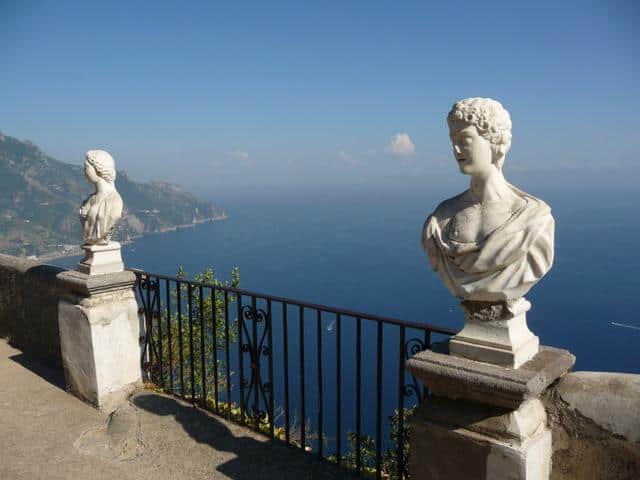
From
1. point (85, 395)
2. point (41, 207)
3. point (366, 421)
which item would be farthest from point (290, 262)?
point (85, 395)

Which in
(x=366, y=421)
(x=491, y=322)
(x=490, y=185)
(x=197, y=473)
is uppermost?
(x=490, y=185)

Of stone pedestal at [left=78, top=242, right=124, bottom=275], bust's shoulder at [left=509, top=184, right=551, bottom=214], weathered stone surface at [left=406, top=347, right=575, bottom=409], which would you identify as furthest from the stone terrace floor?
bust's shoulder at [left=509, top=184, right=551, bottom=214]

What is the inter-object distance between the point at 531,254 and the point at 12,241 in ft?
335

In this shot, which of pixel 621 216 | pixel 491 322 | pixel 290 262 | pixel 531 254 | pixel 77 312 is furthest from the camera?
pixel 621 216

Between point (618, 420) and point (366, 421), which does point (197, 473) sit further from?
point (366, 421)

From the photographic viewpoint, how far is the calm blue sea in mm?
51219

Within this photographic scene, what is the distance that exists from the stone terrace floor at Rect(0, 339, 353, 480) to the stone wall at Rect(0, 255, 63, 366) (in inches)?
39.2

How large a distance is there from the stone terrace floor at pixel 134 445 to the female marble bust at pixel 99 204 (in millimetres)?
1572

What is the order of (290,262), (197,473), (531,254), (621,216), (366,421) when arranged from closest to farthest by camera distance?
(531,254)
(197,473)
(366,421)
(290,262)
(621,216)

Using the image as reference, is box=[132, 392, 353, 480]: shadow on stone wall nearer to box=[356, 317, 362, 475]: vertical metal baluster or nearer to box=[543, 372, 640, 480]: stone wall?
box=[356, 317, 362, 475]: vertical metal baluster

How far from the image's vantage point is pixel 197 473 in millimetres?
3295

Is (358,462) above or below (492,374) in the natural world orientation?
below

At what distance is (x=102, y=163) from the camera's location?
4152 mm

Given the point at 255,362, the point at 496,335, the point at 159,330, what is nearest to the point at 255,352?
the point at 255,362
